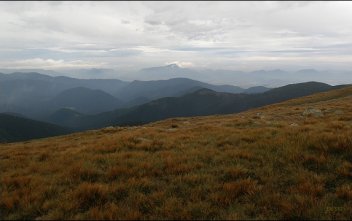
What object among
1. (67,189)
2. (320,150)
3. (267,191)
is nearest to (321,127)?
(320,150)

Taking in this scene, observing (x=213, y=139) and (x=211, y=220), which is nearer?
(x=211, y=220)

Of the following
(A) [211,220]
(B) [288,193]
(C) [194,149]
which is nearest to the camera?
(A) [211,220]

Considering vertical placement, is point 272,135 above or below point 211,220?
above

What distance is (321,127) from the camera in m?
15.8

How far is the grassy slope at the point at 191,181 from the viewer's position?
761cm

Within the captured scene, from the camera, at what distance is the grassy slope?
25.0 ft

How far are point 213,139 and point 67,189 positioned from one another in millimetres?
7896

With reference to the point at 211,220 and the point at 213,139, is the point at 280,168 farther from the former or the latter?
the point at 213,139

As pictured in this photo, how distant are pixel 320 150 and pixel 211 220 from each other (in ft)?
21.0

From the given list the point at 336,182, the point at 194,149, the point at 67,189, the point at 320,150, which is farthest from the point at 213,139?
the point at 67,189

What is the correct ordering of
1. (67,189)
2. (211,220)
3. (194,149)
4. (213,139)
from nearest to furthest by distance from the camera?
(211,220), (67,189), (194,149), (213,139)

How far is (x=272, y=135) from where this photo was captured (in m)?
14.7

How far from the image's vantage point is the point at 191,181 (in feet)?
30.8

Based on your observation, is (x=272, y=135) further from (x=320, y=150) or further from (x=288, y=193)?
(x=288, y=193)
